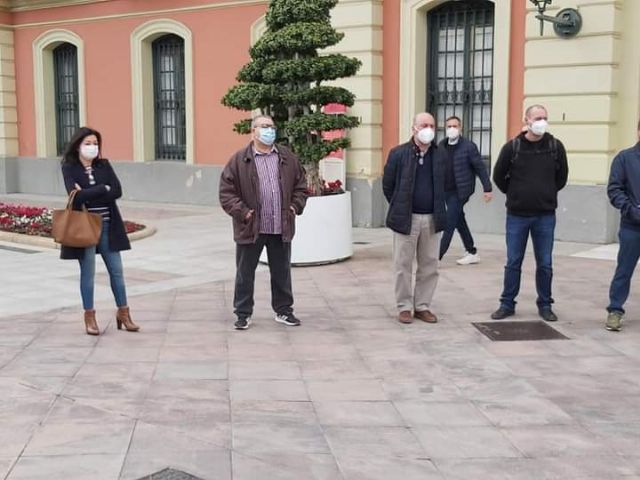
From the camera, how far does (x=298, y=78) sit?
33.8ft

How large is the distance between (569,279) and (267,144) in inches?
158

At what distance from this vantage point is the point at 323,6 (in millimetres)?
10430

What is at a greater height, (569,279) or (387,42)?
(387,42)

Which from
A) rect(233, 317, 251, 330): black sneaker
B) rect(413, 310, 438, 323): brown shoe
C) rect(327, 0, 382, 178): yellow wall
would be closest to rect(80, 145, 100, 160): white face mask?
rect(233, 317, 251, 330): black sneaker

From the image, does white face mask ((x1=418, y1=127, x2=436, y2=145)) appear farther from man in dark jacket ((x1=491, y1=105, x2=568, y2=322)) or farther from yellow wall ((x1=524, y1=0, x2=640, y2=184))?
yellow wall ((x1=524, y1=0, x2=640, y2=184))

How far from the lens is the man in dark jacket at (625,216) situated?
6.96m

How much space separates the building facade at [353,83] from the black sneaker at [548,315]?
4.76 metres

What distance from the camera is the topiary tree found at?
10133 mm

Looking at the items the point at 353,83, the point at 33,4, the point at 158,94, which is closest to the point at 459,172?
the point at 353,83

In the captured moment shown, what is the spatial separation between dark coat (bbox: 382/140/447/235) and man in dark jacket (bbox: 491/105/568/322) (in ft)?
1.81

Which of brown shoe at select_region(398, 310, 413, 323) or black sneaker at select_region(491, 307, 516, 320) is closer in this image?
brown shoe at select_region(398, 310, 413, 323)

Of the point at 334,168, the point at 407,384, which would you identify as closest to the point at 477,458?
the point at 407,384

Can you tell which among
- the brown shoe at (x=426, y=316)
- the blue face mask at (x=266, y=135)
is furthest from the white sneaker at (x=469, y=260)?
the blue face mask at (x=266, y=135)

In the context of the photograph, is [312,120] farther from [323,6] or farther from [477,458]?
[477,458]
